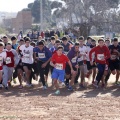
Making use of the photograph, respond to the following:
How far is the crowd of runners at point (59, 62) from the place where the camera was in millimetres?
12844

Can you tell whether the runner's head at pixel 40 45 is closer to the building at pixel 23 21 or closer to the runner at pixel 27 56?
the runner at pixel 27 56

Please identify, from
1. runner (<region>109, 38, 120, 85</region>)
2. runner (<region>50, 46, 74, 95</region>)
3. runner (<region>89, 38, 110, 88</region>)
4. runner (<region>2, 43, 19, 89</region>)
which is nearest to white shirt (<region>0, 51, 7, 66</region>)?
runner (<region>2, 43, 19, 89</region>)

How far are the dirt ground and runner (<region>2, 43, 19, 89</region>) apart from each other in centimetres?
45

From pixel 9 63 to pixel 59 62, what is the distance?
1.98 meters

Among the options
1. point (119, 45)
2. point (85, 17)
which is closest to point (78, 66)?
point (119, 45)

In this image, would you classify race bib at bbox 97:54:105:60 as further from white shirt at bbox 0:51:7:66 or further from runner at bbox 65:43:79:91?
white shirt at bbox 0:51:7:66

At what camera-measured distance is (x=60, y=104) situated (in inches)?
404

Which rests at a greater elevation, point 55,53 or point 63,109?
point 55,53

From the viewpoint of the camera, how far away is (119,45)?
1380 centimetres

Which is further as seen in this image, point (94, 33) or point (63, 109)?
point (94, 33)

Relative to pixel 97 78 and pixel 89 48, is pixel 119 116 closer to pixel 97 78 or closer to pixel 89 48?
pixel 97 78

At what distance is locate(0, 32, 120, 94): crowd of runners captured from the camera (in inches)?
506

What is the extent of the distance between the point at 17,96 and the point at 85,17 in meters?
31.4

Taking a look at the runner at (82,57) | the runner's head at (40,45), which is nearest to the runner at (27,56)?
the runner's head at (40,45)
